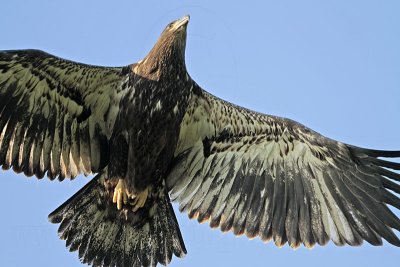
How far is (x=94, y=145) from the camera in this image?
45.5 feet

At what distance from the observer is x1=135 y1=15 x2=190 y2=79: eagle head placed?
13469 mm

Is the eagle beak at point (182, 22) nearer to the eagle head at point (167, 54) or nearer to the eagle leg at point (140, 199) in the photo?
the eagle head at point (167, 54)

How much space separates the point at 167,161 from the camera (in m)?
13.8

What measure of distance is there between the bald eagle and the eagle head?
0.02m

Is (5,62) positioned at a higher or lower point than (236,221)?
higher

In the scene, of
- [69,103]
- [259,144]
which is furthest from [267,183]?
[69,103]

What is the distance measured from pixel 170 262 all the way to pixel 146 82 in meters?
2.34

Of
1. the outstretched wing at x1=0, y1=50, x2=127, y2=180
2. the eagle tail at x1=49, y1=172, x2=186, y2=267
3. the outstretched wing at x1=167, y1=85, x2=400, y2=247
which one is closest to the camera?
the outstretched wing at x1=0, y1=50, x2=127, y2=180

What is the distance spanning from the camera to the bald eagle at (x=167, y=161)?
13.4 metres

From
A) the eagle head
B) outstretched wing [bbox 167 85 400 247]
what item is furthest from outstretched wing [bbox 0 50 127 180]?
outstretched wing [bbox 167 85 400 247]

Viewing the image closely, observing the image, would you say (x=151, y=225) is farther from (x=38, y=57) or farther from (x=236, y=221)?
(x=38, y=57)

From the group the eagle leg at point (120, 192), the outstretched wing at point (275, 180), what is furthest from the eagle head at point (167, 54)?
the eagle leg at point (120, 192)

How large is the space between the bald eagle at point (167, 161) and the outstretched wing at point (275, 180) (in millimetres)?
14

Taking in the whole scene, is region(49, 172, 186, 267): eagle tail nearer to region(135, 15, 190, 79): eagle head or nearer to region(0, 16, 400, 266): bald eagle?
region(0, 16, 400, 266): bald eagle
